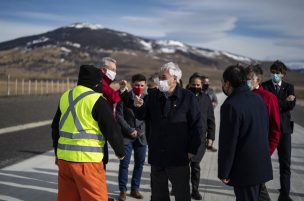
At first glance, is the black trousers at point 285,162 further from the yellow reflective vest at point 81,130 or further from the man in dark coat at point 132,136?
the yellow reflective vest at point 81,130

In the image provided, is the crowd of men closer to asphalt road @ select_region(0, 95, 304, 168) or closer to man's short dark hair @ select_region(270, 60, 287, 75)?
man's short dark hair @ select_region(270, 60, 287, 75)

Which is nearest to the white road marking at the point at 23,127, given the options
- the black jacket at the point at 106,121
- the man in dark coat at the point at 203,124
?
the man in dark coat at the point at 203,124

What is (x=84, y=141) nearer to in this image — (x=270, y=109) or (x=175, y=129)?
(x=175, y=129)

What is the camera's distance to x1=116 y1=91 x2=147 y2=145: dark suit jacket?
6.26 meters

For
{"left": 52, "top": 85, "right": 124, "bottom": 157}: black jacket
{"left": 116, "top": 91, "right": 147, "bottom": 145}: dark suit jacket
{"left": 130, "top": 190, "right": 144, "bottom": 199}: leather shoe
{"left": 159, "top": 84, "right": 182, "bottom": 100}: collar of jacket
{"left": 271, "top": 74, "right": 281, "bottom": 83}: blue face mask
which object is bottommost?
{"left": 130, "top": 190, "right": 144, "bottom": 199}: leather shoe

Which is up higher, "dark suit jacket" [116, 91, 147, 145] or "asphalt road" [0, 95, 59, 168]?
"dark suit jacket" [116, 91, 147, 145]

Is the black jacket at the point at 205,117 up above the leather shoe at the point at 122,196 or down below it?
above

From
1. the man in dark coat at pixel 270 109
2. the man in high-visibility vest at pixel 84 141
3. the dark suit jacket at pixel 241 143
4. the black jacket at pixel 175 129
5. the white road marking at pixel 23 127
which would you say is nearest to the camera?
the dark suit jacket at pixel 241 143

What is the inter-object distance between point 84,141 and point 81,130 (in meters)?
0.11

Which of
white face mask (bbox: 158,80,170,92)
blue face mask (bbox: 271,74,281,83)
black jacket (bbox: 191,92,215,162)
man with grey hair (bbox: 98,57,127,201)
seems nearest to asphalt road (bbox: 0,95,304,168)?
black jacket (bbox: 191,92,215,162)

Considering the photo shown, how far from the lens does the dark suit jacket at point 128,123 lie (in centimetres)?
626

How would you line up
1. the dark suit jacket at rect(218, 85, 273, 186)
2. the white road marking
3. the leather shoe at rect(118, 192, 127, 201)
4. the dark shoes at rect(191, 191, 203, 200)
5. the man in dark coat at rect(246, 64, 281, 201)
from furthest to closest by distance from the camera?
the white road marking
the dark shoes at rect(191, 191, 203, 200)
the leather shoe at rect(118, 192, 127, 201)
the man in dark coat at rect(246, 64, 281, 201)
the dark suit jacket at rect(218, 85, 273, 186)

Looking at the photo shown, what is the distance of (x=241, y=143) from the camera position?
4098mm

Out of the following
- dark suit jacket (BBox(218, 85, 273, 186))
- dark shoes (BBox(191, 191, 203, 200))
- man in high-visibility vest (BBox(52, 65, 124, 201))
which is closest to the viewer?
dark suit jacket (BBox(218, 85, 273, 186))
